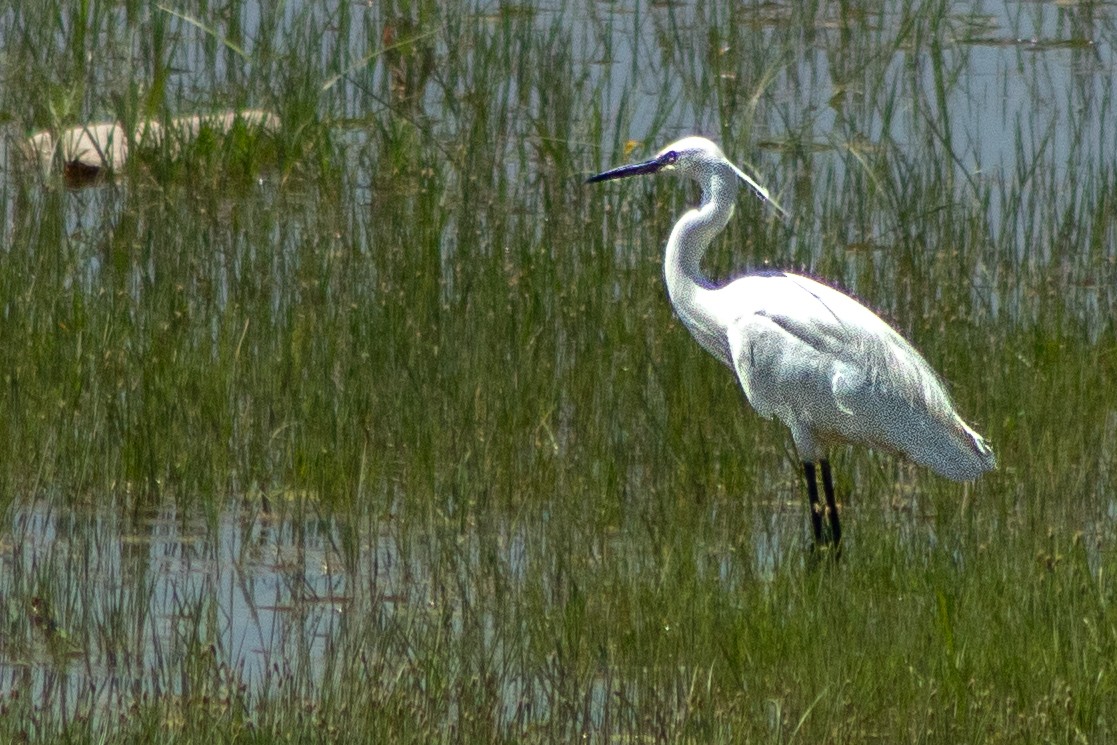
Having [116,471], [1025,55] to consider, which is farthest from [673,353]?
[1025,55]

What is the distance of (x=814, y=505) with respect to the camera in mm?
5074

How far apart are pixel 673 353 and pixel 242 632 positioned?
2.07 meters

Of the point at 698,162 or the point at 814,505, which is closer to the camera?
the point at 814,505

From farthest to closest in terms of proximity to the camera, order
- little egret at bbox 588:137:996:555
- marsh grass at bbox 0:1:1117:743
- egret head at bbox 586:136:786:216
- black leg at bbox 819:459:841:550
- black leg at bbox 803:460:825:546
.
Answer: egret head at bbox 586:136:786:216 → little egret at bbox 588:137:996:555 → black leg at bbox 819:459:841:550 → black leg at bbox 803:460:825:546 → marsh grass at bbox 0:1:1117:743

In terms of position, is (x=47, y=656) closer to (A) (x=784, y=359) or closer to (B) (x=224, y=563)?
(B) (x=224, y=563)

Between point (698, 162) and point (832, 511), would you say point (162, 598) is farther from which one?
point (698, 162)

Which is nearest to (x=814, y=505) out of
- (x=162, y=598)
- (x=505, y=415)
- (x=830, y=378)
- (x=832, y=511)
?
(x=832, y=511)

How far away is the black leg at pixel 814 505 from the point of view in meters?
5.09

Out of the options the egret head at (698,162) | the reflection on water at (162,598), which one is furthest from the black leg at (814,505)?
the reflection on water at (162,598)

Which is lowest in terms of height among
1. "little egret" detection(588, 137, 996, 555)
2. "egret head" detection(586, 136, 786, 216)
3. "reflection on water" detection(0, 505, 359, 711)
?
"reflection on water" detection(0, 505, 359, 711)

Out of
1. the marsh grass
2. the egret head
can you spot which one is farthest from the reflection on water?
the egret head

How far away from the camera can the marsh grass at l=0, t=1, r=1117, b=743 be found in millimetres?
4215

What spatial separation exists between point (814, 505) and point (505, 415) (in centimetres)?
110

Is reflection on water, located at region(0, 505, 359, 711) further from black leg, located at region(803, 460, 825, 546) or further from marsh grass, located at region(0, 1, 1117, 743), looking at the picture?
black leg, located at region(803, 460, 825, 546)
